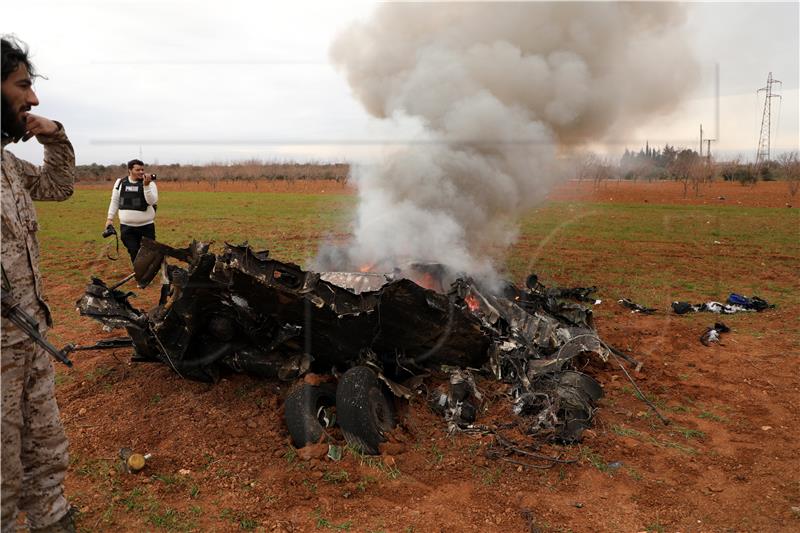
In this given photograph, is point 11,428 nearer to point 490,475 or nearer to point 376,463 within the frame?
point 376,463

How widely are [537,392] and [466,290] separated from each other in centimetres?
133

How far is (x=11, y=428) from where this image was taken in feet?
8.71

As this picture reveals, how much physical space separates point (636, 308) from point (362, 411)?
6.65 meters

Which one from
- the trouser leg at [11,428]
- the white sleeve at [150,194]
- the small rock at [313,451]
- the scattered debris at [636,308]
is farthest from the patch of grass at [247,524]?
the scattered debris at [636,308]

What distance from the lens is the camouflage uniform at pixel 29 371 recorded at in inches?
103

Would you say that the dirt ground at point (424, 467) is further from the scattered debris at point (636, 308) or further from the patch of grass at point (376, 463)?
the scattered debris at point (636, 308)

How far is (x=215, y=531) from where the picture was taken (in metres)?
3.46

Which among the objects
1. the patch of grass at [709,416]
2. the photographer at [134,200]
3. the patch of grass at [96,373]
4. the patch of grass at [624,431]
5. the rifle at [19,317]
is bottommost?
the patch of grass at [709,416]

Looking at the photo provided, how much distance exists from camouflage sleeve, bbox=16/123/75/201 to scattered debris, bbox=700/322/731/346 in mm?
7759

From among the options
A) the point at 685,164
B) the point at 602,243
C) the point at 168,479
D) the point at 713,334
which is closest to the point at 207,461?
the point at 168,479

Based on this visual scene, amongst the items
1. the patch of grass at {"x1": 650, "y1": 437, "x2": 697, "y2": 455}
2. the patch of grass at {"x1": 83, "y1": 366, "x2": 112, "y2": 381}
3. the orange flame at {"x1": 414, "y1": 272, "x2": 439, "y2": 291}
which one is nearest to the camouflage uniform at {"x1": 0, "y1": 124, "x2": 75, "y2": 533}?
the patch of grass at {"x1": 83, "y1": 366, "x2": 112, "y2": 381}

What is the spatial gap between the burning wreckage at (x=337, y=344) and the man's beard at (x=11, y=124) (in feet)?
5.24

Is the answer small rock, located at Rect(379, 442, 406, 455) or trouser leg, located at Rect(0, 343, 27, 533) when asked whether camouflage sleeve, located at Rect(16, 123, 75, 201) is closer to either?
trouser leg, located at Rect(0, 343, 27, 533)

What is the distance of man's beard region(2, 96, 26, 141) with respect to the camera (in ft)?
8.46
